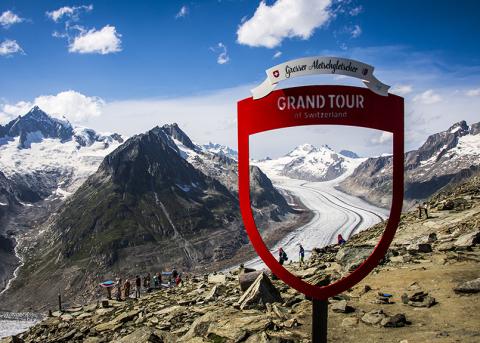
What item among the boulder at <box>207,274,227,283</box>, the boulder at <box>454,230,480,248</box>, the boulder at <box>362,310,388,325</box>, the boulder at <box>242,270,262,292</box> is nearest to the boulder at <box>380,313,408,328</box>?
the boulder at <box>362,310,388,325</box>

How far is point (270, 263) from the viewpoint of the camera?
36.8ft

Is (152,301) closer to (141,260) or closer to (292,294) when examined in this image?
(292,294)

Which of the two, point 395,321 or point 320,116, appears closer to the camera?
point 320,116

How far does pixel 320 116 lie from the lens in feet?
33.8

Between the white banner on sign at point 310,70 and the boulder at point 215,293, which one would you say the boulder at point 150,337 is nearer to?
the boulder at point 215,293

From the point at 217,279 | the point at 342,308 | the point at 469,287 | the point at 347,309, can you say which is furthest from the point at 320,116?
the point at 217,279

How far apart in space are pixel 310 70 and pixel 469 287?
533 inches

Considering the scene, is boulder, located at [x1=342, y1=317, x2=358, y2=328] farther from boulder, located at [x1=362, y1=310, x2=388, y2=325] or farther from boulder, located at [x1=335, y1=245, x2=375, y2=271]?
boulder, located at [x1=335, y1=245, x2=375, y2=271]

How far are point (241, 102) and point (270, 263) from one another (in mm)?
4155

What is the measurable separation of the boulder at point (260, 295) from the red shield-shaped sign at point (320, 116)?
997 centimetres

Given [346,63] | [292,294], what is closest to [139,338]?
[292,294]

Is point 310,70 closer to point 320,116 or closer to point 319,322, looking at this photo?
point 320,116

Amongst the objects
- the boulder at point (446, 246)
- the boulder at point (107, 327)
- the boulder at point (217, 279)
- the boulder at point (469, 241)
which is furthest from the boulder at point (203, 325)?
the boulder at point (217, 279)

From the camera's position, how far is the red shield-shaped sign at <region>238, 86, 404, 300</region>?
1029cm
